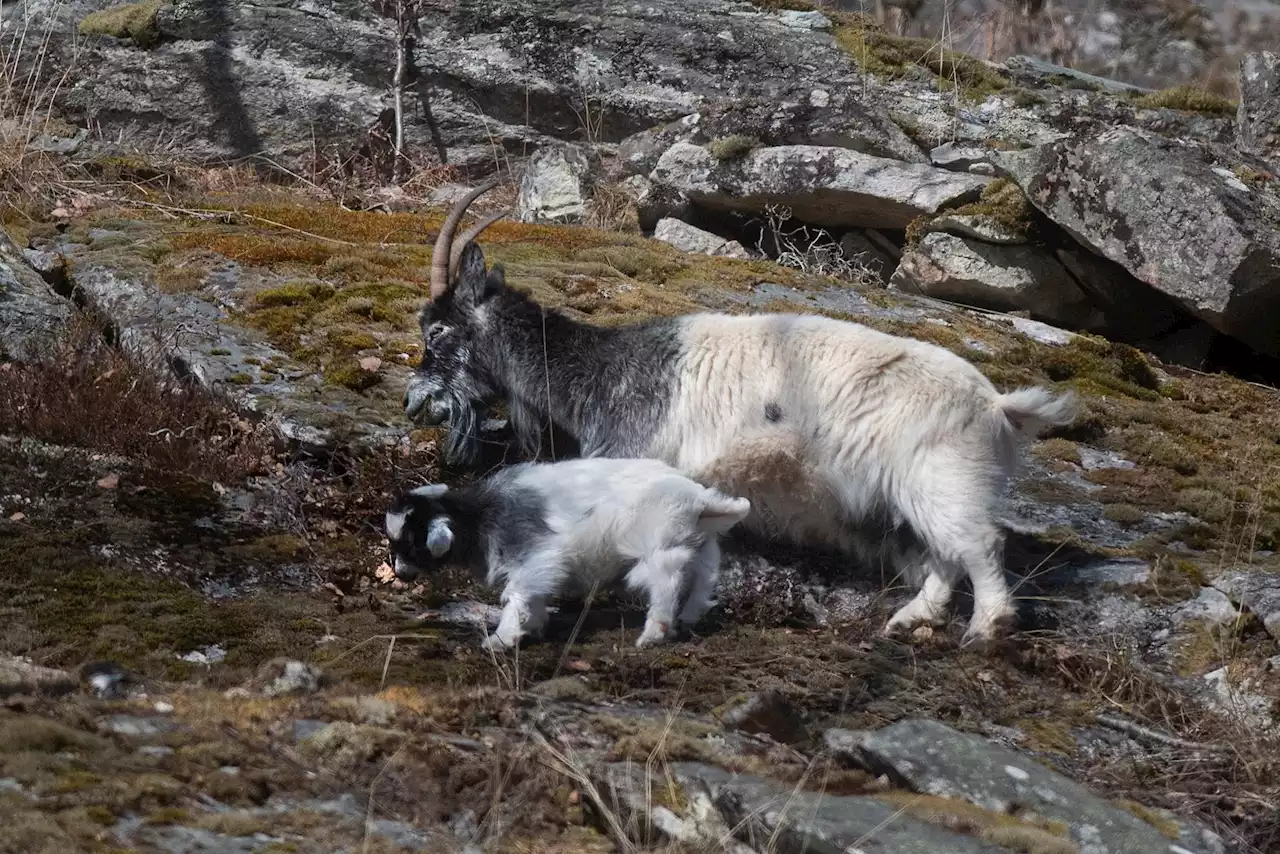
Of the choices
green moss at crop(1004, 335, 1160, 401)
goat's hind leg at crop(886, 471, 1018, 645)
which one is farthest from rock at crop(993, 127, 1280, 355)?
goat's hind leg at crop(886, 471, 1018, 645)

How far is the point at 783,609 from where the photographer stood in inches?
230

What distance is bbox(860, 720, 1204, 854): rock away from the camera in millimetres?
3516

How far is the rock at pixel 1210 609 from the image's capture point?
18.3ft

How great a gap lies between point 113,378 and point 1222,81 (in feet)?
45.2

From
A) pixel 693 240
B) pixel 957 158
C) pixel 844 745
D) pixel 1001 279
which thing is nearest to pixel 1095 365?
pixel 1001 279

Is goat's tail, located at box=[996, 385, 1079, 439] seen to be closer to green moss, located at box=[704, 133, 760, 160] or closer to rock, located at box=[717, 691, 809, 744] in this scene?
rock, located at box=[717, 691, 809, 744]

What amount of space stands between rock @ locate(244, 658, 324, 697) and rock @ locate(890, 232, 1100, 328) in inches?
284

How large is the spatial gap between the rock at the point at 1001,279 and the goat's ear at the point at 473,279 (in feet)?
15.4

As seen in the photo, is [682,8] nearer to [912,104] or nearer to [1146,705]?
[912,104]

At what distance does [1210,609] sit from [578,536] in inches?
112

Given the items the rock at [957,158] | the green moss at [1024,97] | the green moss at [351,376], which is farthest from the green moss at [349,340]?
the green moss at [1024,97]

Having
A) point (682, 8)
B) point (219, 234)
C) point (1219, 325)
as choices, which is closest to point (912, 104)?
point (682, 8)

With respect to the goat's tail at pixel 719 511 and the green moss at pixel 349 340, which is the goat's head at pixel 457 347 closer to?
the green moss at pixel 349 340

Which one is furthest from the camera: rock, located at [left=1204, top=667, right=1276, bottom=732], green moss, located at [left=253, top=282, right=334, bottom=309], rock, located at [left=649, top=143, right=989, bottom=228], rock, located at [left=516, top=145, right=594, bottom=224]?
rock, located at [left=516, top=145, right=594, bottom=224]
